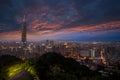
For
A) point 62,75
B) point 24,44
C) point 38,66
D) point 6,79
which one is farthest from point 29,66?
point 24,44

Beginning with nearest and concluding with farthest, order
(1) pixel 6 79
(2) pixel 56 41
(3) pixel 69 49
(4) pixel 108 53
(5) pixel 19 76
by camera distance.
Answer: (5) pixel 19 76, (1) pixel 6 79, (4) pixel 108 53, (3) pixel 69 49, (2) pixel 56 41

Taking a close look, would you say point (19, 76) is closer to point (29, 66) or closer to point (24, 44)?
point (29, 66)

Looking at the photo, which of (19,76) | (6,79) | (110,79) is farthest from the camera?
(6,79)

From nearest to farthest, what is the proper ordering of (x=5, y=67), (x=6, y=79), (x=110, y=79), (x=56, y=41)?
1. (x=110, y=79)
2. (x=6, y=79)
3. (x=5, y=67)
4. (x=56, y=41)

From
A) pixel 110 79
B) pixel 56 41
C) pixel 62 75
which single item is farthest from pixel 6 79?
pixel 56 41

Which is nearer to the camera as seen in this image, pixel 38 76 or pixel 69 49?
pixel 38 76

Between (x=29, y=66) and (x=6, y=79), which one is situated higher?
(x=29, y=66)

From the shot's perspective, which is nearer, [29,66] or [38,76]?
[38,76]

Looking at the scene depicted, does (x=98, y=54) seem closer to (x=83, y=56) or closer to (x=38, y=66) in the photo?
(x=83, y=56)

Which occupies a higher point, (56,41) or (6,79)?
(56,41)
